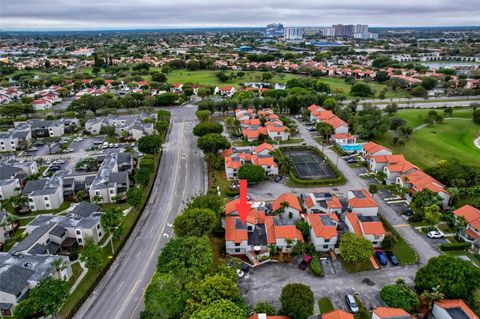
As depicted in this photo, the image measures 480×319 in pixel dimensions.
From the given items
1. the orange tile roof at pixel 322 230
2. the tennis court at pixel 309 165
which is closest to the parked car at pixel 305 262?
the orange tile roof at pixel 322 230

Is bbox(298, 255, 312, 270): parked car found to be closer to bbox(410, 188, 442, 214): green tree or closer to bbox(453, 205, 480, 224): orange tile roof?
bbox(410, 188, 442, 214): green tree

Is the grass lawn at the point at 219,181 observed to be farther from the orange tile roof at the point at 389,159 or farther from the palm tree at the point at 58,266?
the orange tile roof at the point at 389,159

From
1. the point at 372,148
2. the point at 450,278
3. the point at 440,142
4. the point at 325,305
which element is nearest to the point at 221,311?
the point at 325,305

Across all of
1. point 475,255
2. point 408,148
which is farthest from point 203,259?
point 408,148

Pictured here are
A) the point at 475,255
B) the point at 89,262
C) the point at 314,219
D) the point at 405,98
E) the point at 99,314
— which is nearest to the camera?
the point at 99,314

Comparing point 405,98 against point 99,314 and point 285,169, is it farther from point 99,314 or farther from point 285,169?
point 99,314

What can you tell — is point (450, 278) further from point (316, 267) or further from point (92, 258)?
point (92, 258)

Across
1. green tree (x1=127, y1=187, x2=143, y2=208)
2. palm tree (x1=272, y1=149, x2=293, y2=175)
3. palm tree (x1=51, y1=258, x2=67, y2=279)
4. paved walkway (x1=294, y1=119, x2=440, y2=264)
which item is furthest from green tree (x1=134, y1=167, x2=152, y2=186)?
paved walkway (x1=294, y1=119, x2=440, y2=264)
